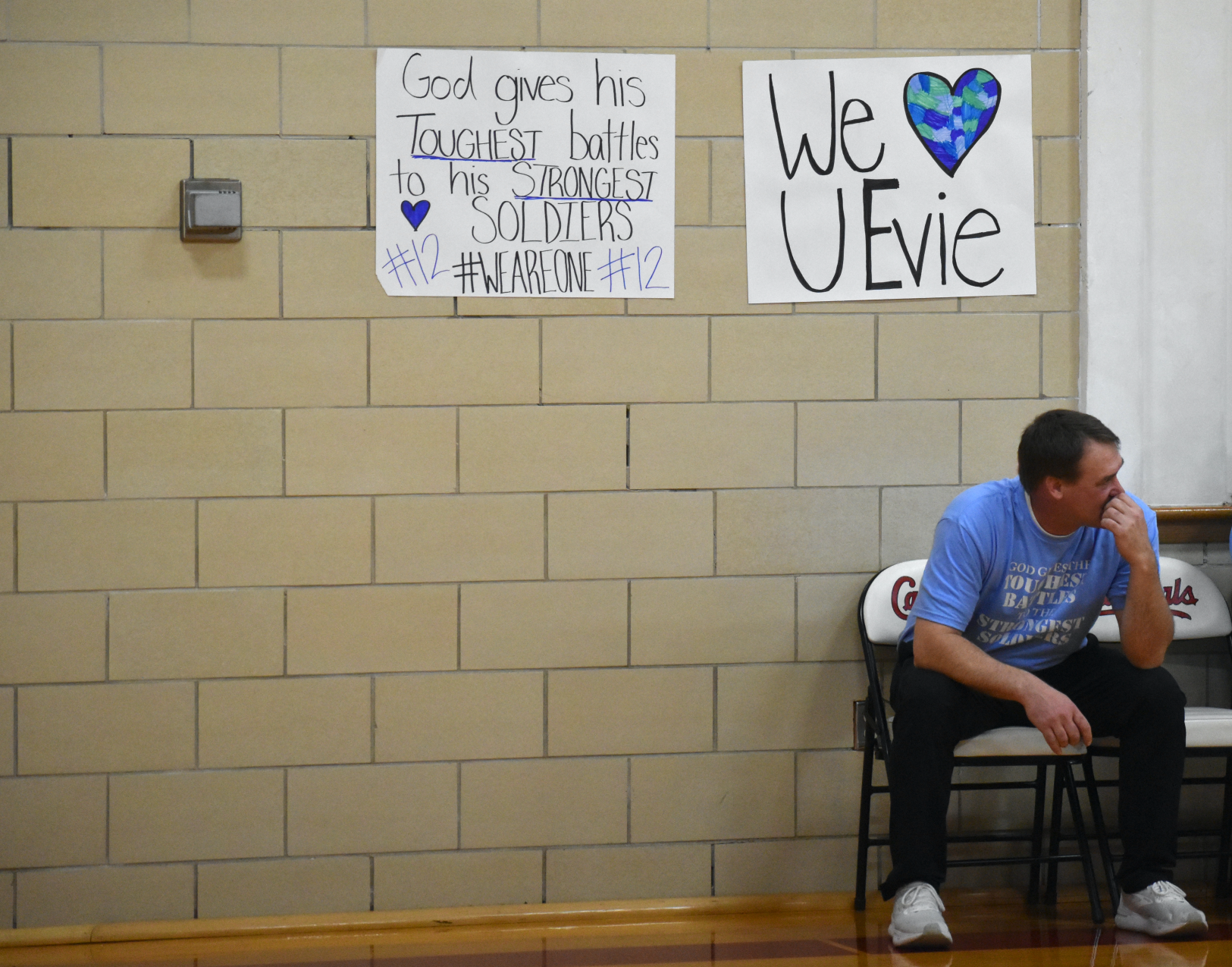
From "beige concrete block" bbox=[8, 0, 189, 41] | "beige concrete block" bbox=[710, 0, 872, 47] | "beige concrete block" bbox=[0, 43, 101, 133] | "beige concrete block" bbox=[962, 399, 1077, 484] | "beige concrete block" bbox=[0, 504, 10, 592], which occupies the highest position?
"beige concrete block" bbox=[710, 0, 872, 47]

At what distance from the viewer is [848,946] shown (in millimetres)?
2236

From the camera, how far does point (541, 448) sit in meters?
2.53

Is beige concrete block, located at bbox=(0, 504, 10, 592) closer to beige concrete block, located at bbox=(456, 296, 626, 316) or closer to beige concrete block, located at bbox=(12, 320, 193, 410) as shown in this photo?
beige concrete block, located at bbox=(12, 320, 193, 410)

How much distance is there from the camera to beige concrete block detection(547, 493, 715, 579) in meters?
2.54

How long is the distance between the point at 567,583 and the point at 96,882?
1.25 meters

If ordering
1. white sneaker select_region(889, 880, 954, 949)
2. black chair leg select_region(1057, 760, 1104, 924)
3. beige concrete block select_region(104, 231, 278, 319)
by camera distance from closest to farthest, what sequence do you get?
white sneaker select_region(889, 880, 954, 949)
black chair leg select_region(1057, 760, 1104, 924)
beige concrete block select_region(104, 231, 278, 319)

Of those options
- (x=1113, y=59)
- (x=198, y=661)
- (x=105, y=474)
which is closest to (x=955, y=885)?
(x=198, y=661)

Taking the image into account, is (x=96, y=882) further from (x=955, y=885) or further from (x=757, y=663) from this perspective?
(x=955, y=885)

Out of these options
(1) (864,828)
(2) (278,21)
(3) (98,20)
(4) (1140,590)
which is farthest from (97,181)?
(4) (1140,590)

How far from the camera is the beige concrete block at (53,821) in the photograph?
2.42 metres

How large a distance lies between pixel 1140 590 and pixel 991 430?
58 cm

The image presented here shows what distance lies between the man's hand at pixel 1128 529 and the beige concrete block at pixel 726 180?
1.05 meters

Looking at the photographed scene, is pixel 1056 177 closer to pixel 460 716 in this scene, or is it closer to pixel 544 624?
pixel 544 624

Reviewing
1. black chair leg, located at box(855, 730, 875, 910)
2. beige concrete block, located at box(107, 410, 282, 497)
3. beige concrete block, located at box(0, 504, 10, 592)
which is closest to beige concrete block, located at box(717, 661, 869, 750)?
black chair leg, located at box(855, 730, 875, 910)
